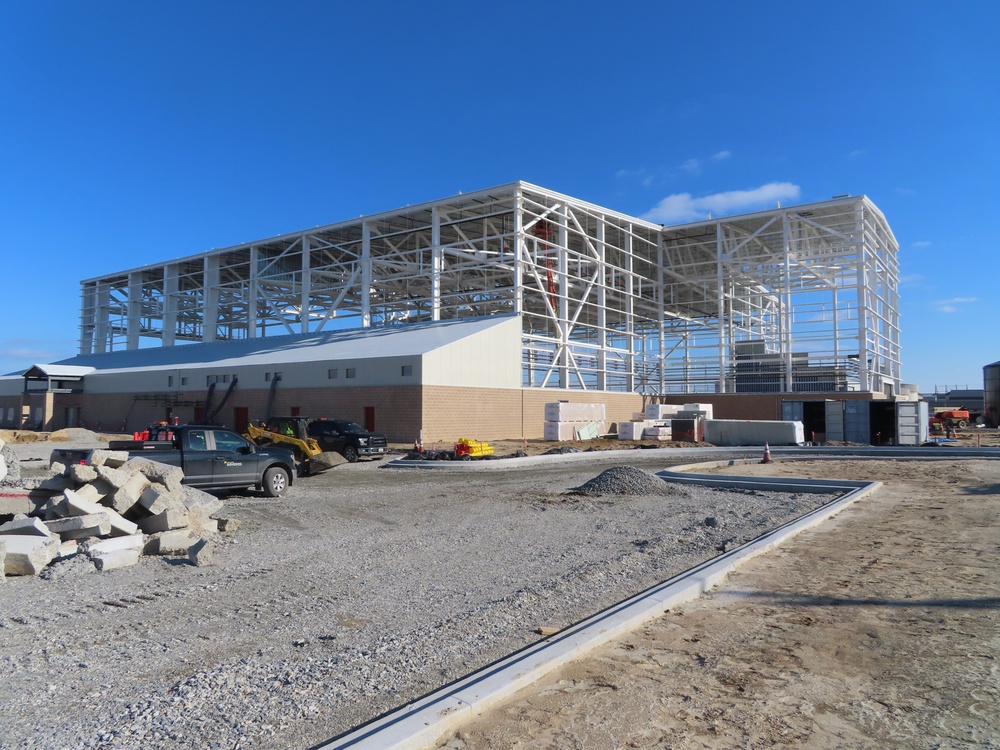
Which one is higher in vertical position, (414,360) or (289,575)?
(414,360)

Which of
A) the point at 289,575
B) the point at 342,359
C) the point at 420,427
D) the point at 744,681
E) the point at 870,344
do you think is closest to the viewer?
the point at 744,681

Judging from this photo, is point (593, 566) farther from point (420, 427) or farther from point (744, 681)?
point (420, 427)

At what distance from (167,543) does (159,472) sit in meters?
2.05

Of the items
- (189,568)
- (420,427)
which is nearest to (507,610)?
(189,568)

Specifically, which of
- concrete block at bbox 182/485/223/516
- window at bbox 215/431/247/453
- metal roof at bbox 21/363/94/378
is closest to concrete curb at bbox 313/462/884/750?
concrete block at bbox 182/485/223/516

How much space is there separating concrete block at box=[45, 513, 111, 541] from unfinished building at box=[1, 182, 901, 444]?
26.9 m

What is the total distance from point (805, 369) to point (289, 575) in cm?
4353

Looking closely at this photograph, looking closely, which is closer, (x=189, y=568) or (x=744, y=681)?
(x=744, y=681)

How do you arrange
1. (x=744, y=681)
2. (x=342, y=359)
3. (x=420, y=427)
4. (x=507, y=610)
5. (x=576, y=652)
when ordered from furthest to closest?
1. (x=342, y=359)
2. (x=420, y=427)
3. (x=507, y=610)
4. (x=576, y=652)
5. (x=744, y=681)

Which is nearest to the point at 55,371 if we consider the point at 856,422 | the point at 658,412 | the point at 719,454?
the point at 658,412

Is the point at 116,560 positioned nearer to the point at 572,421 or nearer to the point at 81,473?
the point at 81,473

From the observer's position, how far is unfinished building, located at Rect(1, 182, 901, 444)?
42.7m

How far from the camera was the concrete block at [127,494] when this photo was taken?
32.8 ft

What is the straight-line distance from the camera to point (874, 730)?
14.3 ft
